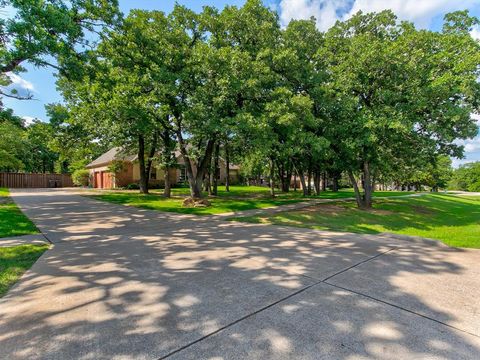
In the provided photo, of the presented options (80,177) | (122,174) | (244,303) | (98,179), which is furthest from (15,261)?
(80,177)

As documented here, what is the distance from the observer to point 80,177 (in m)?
35.0

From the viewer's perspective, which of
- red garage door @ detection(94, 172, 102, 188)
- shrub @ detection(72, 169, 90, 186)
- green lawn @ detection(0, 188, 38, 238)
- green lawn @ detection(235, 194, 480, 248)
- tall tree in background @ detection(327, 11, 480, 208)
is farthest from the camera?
shrub @ detection(72, 169, 90, 186)

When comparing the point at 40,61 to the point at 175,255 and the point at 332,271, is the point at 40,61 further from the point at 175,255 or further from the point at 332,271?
the point at 332,271

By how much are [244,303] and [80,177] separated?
125ft

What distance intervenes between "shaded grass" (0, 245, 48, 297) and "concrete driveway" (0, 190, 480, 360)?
0.60 feet

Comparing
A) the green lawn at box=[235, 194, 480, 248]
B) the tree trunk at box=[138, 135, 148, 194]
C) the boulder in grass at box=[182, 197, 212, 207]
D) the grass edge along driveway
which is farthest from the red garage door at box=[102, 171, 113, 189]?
the green lawn at box=[235, 194, 480, 248]

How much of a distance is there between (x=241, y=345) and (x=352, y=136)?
11.1 metres

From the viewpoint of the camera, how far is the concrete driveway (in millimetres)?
2490

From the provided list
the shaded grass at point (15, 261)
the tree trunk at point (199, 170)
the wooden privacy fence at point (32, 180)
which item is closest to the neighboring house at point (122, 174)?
the wooden privacy fence at point (32, 180)

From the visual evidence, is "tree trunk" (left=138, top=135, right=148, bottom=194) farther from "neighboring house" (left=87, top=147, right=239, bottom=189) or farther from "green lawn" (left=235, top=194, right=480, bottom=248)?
"green lawn" (left=235, top=194, right=480, bottom=248)

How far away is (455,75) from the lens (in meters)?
10.4

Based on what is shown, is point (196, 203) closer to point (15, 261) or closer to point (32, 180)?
point (15, 261)

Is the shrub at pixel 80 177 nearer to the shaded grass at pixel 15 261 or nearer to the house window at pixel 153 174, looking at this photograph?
the house window at pixel 153 174

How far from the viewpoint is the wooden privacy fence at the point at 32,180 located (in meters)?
33.7
